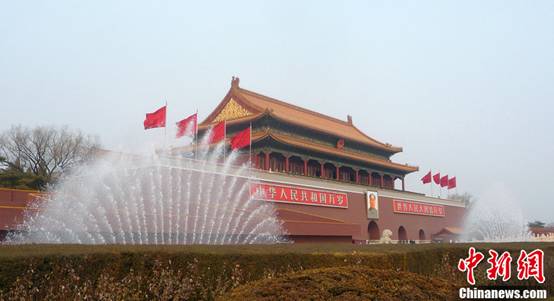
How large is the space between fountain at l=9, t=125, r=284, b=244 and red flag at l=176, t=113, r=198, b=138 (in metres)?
2.81

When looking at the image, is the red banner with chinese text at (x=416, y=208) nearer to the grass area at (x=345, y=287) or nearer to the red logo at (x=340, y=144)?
the red logo at (x=340, y=144)

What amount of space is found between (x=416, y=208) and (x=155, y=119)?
70.1 ft

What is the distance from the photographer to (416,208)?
1388 inches

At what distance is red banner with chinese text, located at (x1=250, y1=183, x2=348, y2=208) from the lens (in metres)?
22.1

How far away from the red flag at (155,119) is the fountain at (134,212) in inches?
86.1

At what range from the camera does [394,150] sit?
1492 inches

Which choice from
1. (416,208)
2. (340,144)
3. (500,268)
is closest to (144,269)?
(500,268)

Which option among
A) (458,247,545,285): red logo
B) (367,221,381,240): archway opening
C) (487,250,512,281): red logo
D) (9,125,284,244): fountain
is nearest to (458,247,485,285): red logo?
(458,247,545,285): red logo

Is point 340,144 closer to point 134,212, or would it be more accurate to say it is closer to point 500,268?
point 134,212

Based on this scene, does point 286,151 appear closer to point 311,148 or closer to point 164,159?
point 311,148

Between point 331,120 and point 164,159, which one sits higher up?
point 331,120

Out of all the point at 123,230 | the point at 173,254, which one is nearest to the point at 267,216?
the point at 123,230

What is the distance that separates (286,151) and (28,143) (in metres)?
15.6

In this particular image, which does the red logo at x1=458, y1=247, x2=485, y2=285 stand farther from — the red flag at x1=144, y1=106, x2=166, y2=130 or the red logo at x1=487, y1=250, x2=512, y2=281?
the red flag at x1=144, y1=106, x2=166, y2=130
